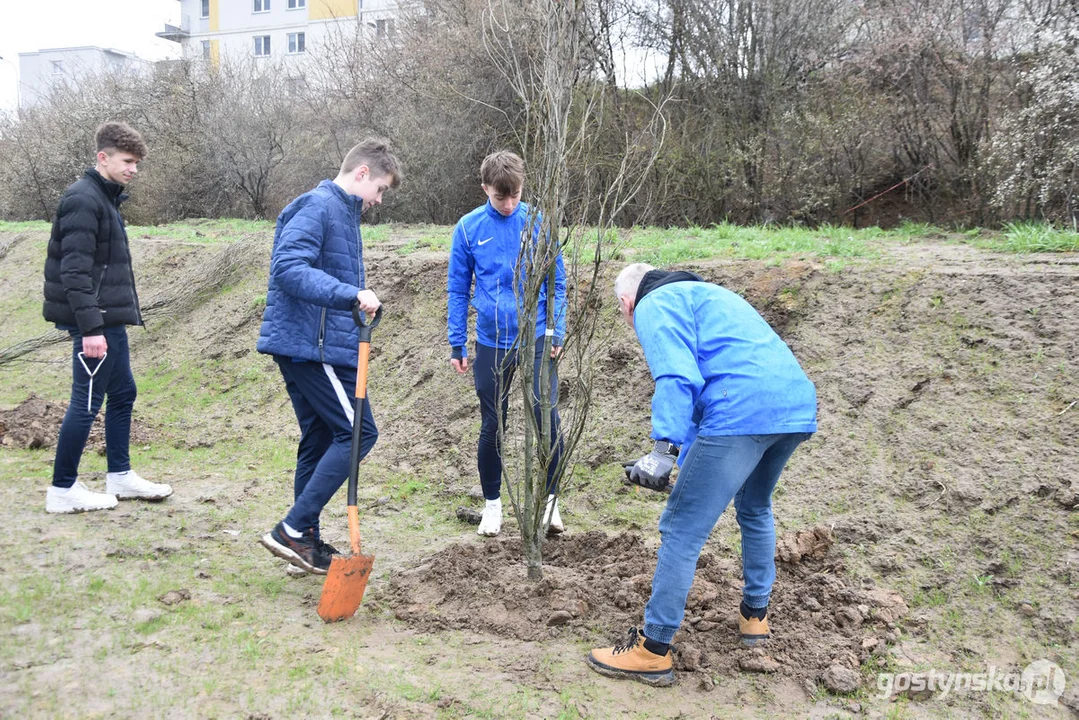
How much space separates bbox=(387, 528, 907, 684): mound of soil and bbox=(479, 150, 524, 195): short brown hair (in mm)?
1934

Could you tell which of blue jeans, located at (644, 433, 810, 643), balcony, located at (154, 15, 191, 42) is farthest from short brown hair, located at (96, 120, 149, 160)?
balcony, located at (154, 15, 191, 42)

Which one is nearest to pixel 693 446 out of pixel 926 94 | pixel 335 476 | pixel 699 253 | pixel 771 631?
pixel 771 631

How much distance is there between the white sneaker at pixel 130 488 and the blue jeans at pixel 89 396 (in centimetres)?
32

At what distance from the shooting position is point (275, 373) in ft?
26.5

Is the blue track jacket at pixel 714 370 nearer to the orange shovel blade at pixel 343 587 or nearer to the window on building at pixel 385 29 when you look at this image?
the orange shovel blade at pixel 343 587

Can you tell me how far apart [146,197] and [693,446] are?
1790 centimetres

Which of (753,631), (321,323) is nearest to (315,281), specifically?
(321,323)

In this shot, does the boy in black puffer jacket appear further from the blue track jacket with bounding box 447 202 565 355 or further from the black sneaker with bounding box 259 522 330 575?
the blue track jacket with bounding box 447 202 565 355

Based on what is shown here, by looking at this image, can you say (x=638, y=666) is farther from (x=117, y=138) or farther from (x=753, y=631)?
(x=117, y=138)

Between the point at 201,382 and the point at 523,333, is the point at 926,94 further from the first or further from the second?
the point at 201,382

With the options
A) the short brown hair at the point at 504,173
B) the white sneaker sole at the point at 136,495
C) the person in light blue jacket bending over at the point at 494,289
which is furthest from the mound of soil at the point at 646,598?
the white sneaker sole at the point at 136,495

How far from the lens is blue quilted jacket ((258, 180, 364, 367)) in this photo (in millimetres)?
3607

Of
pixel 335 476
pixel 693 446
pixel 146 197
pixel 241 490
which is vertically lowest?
pixel 241 490

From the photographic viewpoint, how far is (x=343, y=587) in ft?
11.5
